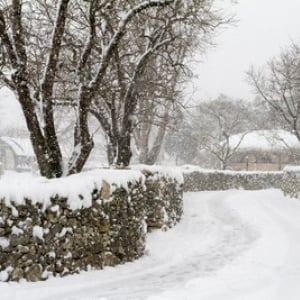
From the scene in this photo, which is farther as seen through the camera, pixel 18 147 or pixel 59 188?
pixel 18 147

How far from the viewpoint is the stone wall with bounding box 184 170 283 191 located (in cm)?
3325

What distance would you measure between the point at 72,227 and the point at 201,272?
2251 mm

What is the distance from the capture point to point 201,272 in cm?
806

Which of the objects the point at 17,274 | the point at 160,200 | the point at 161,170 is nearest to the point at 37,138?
the point at 17,274

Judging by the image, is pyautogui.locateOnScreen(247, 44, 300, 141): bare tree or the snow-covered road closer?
the snow-covered road

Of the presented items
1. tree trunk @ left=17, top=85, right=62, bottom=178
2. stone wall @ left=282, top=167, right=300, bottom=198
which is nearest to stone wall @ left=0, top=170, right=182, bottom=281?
tree trunk @ left=17, top=85, right=62, bottom=178

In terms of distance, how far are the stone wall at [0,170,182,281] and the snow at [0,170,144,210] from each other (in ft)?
0.05

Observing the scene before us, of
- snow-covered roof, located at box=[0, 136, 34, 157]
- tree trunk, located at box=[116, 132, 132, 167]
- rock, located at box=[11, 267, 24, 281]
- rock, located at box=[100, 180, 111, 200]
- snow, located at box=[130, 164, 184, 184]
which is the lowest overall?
rock, located at box=[11, 267, 24, 281]

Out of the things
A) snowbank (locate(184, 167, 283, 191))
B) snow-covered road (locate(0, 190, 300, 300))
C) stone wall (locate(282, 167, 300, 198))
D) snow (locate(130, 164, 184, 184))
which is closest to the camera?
snow-covered road (locate(0, 190, 300, 300))

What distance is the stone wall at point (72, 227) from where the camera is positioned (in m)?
6.84

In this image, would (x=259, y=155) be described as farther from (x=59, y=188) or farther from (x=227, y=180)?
(x=59, y=188)

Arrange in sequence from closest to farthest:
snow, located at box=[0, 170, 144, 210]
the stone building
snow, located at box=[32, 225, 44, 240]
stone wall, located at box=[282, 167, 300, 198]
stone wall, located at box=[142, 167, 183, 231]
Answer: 1. snow, located at box=[0, 170, 144, 210]
2. snow, located at box=[32, 225, 44, 240]
3. stone wall, located at box=[142, 167, 183, 231]
4. stone wall, located at box=[282, 167, 300, 198]
5. the stone building

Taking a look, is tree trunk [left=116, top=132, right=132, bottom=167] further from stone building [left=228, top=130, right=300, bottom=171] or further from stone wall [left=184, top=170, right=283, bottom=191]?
stone building [left=228, top=130, right=300, bottom=171]

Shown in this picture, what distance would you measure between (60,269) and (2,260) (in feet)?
3.29
